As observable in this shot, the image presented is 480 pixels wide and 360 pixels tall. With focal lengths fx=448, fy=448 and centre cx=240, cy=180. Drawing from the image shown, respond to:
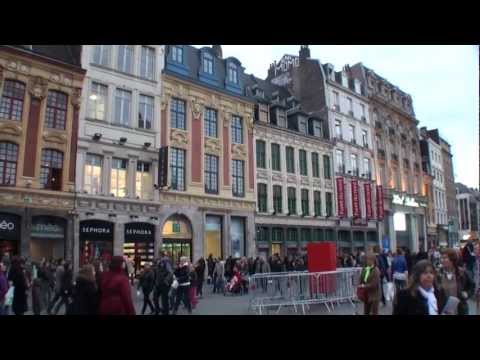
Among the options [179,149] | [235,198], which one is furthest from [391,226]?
[179,149]

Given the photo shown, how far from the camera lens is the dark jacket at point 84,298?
7102 millimetres

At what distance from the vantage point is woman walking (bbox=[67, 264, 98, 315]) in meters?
7.11

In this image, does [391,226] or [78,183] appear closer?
[78,183]

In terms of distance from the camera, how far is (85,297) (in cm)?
724

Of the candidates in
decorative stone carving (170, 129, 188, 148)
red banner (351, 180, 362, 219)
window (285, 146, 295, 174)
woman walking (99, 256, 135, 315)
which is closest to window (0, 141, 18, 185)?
decorative stone carving (170, 129, 188, 148)

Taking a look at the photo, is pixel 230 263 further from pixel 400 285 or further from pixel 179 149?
pixel 400 285

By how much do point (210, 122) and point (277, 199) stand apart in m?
8.13

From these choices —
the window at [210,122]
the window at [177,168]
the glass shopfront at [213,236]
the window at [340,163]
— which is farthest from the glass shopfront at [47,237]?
the window at [340,163]

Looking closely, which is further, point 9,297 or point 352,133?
point 352,133

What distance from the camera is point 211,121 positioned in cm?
2995

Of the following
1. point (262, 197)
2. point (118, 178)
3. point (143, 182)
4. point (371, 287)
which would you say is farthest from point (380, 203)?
point (371, 287)

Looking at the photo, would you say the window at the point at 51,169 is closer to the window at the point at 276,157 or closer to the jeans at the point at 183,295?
the jeans at the point at 183,295

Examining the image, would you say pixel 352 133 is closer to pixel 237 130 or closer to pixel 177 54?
pixel 237 130
